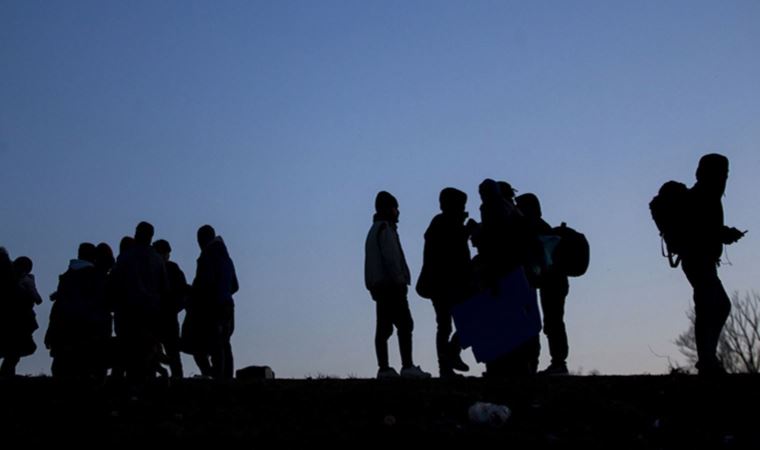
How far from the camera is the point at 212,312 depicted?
13320 mm

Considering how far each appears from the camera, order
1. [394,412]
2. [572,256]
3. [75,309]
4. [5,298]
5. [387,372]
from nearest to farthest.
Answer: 1. [394,412]
2. [572,256]
3. [387,372]
4. [75,309]
5. [5,298]

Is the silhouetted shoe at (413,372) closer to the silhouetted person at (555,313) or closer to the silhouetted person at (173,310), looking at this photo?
the silhouetted person at (555,313)

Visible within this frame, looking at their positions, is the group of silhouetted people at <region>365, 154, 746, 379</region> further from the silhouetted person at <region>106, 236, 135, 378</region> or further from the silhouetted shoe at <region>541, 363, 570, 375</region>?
the silhouetted person at <region>106, 236, 135, 378</region>

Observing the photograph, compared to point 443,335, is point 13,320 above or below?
above

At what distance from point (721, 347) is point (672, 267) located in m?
45.2

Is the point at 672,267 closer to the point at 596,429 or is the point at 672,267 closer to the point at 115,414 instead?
the point at 596,429

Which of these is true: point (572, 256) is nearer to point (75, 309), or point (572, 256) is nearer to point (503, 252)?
point (503, 252)

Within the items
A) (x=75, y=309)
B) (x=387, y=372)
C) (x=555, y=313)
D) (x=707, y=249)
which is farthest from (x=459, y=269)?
(x=75, y=309)

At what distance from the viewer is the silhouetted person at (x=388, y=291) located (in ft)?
40.6

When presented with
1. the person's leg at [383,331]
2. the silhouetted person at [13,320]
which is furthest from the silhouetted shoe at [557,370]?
the silhouetted person at [13,320]

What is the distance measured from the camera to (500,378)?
10484 mm

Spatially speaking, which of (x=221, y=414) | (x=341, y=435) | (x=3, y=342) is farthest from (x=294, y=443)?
(x=3, y=342)

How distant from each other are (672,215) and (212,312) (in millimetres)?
5694

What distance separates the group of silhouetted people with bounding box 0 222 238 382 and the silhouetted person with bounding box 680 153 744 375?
5.46 m
